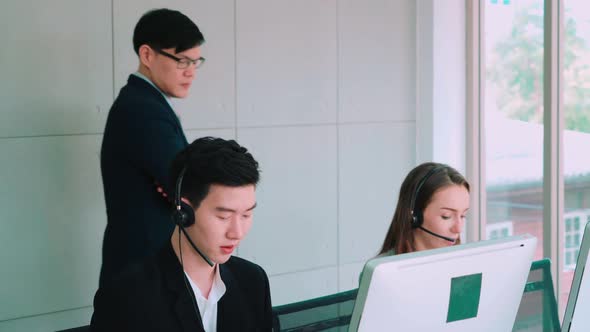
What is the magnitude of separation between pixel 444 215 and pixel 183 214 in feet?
3.23

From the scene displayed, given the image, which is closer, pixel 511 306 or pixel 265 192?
pixel 511 306

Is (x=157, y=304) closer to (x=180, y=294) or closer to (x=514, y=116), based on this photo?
(x=180, y=294)

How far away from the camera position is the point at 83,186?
12.5 ft

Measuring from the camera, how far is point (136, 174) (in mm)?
2818

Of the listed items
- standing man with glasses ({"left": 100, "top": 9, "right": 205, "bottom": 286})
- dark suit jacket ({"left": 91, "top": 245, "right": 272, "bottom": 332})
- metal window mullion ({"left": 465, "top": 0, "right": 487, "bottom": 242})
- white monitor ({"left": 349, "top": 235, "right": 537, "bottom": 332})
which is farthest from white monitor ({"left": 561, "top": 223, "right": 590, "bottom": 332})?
metal window mullion ({"left": 465, "top": 0, "right": 487, "bottom": 242})

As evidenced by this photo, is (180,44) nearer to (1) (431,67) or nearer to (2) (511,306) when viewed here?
(2) (511,306)

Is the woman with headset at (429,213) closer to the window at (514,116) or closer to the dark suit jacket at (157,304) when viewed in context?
the dark suit jacket at (157,304)

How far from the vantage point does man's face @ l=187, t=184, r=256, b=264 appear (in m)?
1.96

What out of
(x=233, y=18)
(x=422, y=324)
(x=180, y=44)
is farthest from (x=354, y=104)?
(x=422, y=324)

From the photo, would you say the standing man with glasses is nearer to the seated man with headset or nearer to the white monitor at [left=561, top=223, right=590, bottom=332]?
the seated man with headset

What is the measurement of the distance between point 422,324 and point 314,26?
3.11m

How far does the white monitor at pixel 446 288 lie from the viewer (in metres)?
1.58

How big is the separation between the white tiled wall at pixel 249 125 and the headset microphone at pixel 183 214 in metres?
1.84

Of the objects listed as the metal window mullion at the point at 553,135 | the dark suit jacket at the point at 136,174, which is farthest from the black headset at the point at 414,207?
the metal window mullion at the point at 553,135
